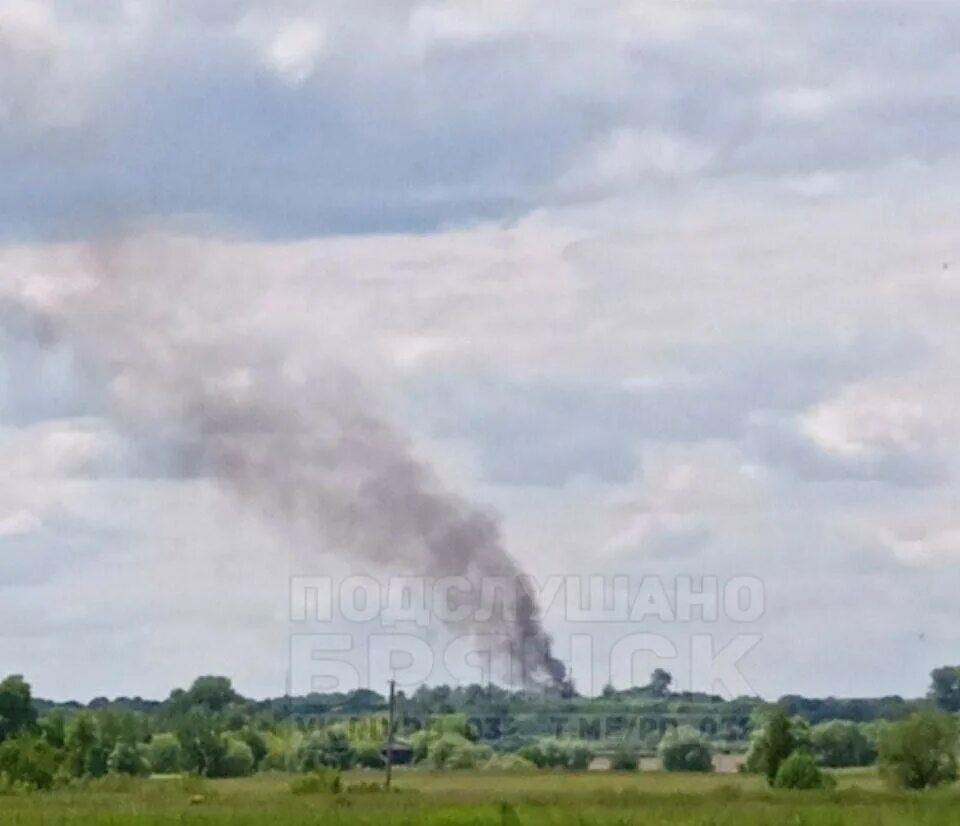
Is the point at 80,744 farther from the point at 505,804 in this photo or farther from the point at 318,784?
the point at 505,804

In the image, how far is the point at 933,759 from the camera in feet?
204

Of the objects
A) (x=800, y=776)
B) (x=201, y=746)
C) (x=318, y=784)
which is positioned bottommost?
(x=318, y=784)

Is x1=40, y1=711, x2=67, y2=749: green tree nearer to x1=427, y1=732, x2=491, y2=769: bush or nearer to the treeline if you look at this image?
the treeline

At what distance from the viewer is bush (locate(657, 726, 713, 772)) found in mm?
77625

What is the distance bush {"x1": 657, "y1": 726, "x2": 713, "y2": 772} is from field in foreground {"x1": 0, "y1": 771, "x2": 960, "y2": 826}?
761 cm

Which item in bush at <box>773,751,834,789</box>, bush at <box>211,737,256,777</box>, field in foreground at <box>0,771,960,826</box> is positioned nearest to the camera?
field in foreground at <box>0,771,960,826</box>

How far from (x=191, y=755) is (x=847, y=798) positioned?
124ft

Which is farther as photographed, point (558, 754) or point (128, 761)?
point (128, 761)

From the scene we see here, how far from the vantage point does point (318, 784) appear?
60.1m

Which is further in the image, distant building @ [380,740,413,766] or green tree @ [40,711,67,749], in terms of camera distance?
distant building @ [380,740,413,766]

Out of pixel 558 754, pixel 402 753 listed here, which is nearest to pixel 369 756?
pixel 402 753

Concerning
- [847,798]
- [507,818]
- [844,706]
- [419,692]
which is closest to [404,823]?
[507,818]

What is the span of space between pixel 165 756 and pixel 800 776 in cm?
3073

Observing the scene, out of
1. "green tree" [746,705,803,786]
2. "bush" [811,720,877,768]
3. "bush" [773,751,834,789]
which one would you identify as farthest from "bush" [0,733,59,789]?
"bush" [811,720,877,768]
